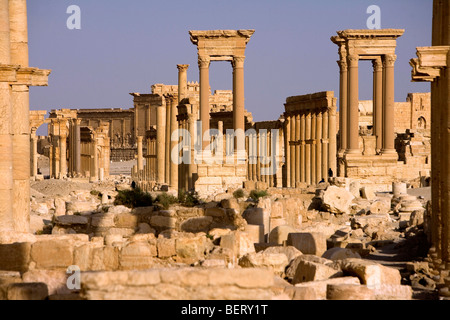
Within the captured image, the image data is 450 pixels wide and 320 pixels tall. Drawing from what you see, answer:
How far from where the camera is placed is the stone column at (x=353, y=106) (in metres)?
28.4

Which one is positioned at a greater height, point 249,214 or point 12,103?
point 12,103

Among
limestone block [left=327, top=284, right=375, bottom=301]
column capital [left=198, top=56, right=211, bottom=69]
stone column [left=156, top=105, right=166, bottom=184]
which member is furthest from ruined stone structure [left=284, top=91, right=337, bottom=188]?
limestone block [left=327, top=284, right=375, bottom=301]

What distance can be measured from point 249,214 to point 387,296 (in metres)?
7.58

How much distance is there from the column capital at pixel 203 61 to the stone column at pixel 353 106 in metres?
5.19

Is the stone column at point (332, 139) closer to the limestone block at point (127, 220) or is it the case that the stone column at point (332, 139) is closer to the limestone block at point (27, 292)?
the limestone block at point (127, 220)

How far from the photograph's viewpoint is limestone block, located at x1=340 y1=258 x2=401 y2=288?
9.84 m

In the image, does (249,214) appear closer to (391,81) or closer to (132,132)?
(391,81)

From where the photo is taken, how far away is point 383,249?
1511 cm

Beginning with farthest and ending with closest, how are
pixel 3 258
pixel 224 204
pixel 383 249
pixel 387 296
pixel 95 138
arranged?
pixel 95 138 → pixel 224 204 → pixel 383 249 → pixel 3 258 → pixel 387 296

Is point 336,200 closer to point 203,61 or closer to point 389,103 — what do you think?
point 389,103

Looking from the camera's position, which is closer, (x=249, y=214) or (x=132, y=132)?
(x=249, y=214)

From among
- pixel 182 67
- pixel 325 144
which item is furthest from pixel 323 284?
pixel 182 67
